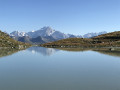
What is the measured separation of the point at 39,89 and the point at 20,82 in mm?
6119

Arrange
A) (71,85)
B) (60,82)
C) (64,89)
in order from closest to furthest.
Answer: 1. (64,89)
2. (71,85)
3. (60,82)

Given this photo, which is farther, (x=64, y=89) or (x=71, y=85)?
(x=71, y=85)

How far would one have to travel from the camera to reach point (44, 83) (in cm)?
2941

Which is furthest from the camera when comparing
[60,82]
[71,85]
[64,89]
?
[60,82]

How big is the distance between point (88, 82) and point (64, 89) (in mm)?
6460

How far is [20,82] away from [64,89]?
9.40 metres

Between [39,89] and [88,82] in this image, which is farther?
[88,82]

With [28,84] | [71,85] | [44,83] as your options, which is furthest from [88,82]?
[28,84]

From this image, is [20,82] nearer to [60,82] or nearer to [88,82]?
[60,82]

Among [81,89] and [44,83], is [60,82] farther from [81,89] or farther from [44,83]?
[81,89]

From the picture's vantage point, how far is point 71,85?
91.9ft

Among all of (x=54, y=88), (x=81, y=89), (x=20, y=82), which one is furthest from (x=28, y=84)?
(x=81, y=89)

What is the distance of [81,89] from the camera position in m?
25.8

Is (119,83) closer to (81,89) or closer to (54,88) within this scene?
(81,89)
